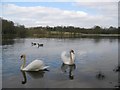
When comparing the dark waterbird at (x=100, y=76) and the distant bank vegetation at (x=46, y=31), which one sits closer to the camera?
the dark waterbird at (x=100, y=76)

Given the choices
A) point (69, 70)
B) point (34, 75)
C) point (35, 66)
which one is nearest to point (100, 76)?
point (69, 70)

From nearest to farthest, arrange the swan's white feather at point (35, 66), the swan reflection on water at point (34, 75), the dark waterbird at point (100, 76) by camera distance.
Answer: the dark waterbird at point (100, 76)
the swan reflection on water at point (34, 75)
the swan's white feather at point (35, 66)

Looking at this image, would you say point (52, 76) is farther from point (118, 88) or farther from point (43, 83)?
point (118, 88)

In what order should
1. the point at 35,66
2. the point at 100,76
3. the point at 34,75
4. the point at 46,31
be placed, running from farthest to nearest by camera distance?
the point at 46,31 → the point at 35,66 → the point at 34,75 → the point at 100,76

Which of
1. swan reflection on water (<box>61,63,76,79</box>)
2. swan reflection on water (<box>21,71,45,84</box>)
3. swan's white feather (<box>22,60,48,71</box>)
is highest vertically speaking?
swan's white feather (<box>22,60,48,71</box>)

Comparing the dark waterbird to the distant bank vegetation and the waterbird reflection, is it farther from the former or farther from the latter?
the distant bank vegetation

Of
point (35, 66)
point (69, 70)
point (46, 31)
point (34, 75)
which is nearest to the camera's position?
point (34, 75)

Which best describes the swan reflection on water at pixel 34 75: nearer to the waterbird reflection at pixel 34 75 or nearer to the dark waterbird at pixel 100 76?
the waterbird reflection at pixel 34 75

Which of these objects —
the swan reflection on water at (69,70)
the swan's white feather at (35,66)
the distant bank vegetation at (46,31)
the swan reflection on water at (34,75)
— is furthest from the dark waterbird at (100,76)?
the distant bank vegetation at (46,31)

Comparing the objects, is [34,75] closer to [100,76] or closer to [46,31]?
[100,76]

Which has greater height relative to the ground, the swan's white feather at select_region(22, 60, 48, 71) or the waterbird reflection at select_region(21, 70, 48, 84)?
the swan's white feather at select_region(22, 60, 48, 71)

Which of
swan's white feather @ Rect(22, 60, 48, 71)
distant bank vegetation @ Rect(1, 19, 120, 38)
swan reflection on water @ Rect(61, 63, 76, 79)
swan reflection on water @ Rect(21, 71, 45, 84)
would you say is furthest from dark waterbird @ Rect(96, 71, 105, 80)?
distant bank vegetation @ Rect(1, 19, 120, 38)

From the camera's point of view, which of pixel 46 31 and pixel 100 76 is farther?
pixel 46 31

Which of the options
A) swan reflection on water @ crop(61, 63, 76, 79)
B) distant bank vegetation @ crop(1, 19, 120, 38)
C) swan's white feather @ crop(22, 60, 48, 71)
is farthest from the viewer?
distant bank vegetation @ crop(1, 19, 120, 38)
